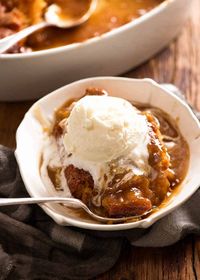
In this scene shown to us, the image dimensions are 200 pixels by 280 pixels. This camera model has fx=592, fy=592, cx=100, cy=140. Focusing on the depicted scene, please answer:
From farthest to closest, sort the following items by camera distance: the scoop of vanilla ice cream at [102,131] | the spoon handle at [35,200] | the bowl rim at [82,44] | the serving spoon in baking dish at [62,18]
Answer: the serving spoon in baking dish at [62,18], the bowl rim at [82,44], the scoop of vanilla ice cream at [102,131], the spoon handle at [35,200]

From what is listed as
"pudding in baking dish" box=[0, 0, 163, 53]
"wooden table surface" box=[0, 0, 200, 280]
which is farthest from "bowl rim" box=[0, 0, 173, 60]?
"wooden table surface" box=[0, 0, 200, 280]

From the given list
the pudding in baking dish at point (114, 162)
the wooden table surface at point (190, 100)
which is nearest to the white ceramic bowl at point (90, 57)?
the wooden table surface at point (190, 100)

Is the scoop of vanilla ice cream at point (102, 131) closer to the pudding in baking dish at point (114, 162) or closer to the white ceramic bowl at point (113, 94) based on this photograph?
the pudding in baking dish at point (114, 162)

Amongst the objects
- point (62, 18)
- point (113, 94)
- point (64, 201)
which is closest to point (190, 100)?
point (113, 94)

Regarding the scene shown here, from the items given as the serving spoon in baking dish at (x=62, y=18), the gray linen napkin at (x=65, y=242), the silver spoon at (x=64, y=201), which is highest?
the serving spoon in baking dish at (x=62, y=18)

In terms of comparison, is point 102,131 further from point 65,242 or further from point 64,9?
point 64,9

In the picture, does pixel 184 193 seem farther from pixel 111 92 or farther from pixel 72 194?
pixel 111 92
